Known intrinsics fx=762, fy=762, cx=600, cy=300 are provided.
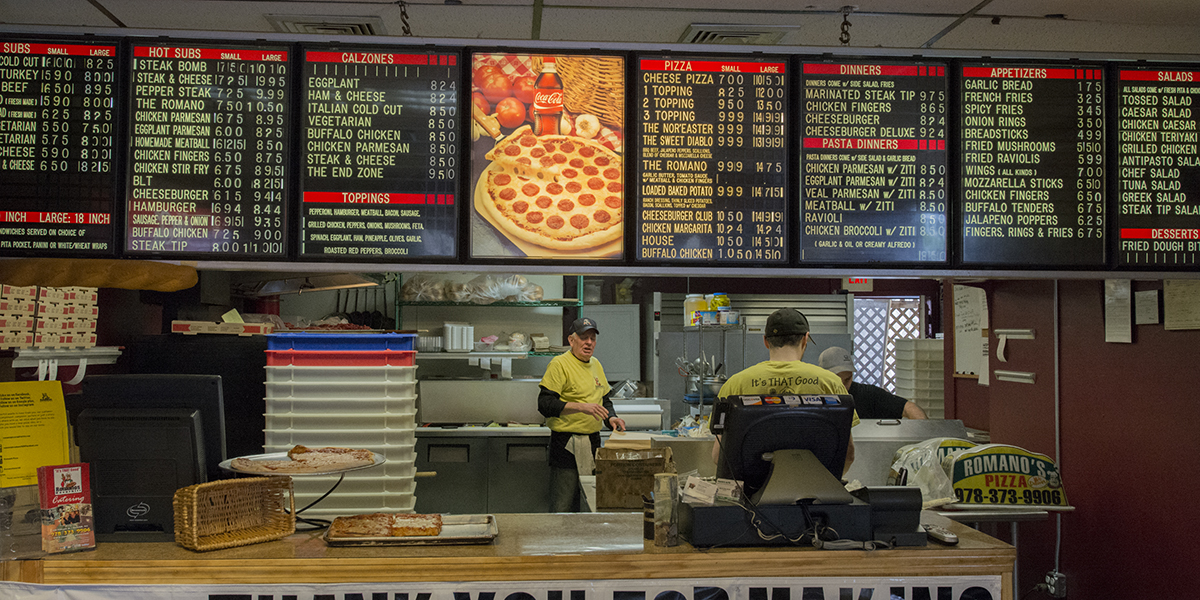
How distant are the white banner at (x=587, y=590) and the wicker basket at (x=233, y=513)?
147mm

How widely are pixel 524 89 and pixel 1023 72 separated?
1.75 m

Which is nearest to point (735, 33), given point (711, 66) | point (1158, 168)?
point (711, 66)

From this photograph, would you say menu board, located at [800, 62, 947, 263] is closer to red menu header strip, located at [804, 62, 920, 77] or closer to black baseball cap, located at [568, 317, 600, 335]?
red menu header strip, located at [804, 62, 920, 77]

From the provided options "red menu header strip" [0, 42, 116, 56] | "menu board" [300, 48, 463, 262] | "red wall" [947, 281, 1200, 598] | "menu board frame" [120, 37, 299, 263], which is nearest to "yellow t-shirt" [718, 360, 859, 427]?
"menu board" [300, 48, 463, 262]

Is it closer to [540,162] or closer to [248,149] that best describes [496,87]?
[540,162]

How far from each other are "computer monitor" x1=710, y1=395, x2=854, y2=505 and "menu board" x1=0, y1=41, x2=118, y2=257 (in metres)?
2.13

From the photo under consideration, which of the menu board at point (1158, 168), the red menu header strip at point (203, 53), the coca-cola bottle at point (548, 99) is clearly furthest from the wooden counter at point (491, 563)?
the red menu header strip at point (203, 53)

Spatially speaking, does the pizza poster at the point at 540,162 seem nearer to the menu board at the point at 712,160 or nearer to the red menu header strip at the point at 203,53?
the menu board at the point at 712,160

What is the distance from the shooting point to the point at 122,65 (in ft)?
8.30

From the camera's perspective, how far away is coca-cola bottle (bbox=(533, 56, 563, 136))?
259 cm

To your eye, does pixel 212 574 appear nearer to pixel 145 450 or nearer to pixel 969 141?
pixel 145 450

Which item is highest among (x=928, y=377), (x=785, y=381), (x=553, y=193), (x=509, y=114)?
(x=509, y=114)

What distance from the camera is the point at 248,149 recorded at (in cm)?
254

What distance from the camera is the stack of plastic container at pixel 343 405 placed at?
318 centimetres
